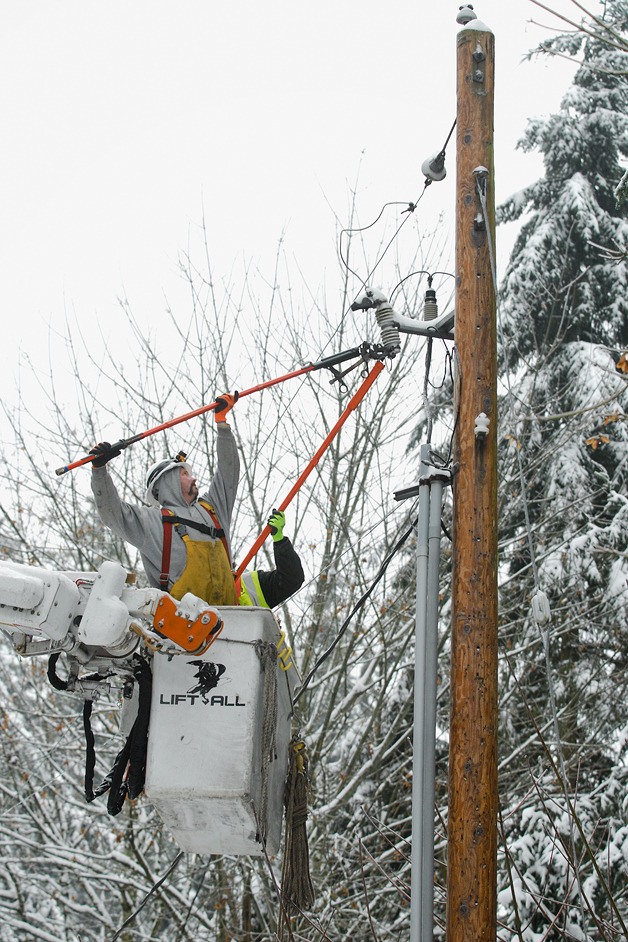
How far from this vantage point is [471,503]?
4.18 meters

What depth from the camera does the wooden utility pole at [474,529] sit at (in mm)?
3689

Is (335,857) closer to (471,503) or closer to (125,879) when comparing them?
(125,879)

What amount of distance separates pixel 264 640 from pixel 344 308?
769 centimetres

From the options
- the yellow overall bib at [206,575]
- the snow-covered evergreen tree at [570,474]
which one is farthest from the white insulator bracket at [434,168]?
the snow-covered evergreen tree at [570,474]

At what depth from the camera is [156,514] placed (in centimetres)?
500

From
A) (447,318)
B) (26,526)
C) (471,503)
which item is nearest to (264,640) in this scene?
(471,503)

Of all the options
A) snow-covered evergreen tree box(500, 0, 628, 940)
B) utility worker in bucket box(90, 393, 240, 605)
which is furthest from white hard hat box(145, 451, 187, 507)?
snow-covered evergreen tree box(500, 0, 628, 940)

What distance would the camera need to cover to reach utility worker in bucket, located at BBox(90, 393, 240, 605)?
472 cm

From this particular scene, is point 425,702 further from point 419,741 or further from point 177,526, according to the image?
point 177,526

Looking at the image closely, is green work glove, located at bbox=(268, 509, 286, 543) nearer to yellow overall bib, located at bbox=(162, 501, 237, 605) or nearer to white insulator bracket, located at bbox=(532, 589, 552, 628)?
yellow overall bib, located at bbox=(162, 501, 237, 605)

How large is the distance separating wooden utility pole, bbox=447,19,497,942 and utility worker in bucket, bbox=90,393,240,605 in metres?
1.26

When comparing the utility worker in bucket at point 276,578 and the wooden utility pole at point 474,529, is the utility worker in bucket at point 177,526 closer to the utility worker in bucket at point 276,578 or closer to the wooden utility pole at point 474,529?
the utility worker in bucket at point 276,578

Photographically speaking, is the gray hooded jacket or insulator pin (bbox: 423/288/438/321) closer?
the gray hooded jacket

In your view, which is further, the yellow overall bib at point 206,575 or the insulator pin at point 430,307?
the insulator pin at point 430,307
